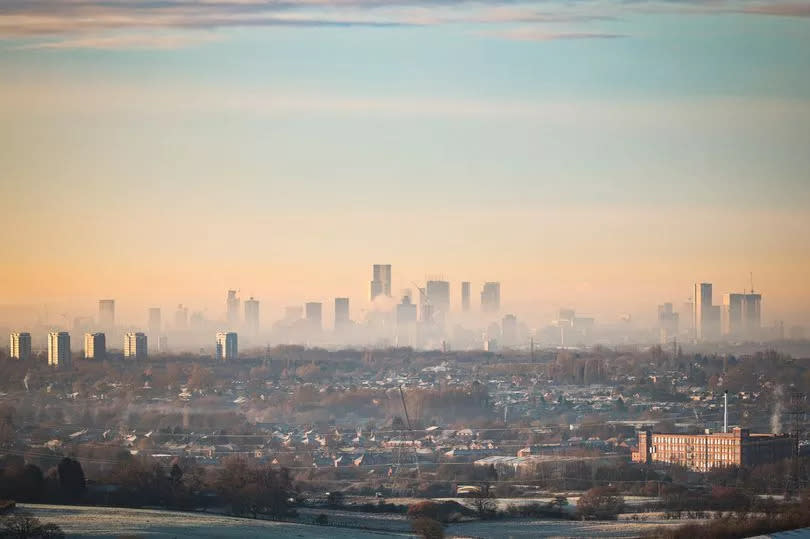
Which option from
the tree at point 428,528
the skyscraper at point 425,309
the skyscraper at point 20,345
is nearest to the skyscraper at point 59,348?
the skyscraper at point 20,345

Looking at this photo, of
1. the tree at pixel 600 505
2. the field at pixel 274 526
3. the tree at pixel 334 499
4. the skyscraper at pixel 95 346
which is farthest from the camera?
the skyscraper at pixel 95 346

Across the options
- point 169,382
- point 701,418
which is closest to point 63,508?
point 701,418

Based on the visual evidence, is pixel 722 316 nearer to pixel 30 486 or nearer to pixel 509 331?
pixel 509 331

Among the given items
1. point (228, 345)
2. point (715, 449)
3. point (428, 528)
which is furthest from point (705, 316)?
point (428, 528)

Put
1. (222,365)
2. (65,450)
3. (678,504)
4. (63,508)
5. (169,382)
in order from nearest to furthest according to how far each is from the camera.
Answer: (63,508), (678,504), (65,450), (169,382), (222,365)

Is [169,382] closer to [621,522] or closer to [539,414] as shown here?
[539,414]

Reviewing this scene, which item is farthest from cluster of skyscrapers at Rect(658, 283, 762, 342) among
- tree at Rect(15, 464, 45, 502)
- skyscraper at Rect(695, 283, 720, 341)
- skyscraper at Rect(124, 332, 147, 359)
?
tree at Rect(15, 464, 45, 502)

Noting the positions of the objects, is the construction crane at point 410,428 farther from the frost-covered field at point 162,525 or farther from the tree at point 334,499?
the frost-covered field at point 162,525
